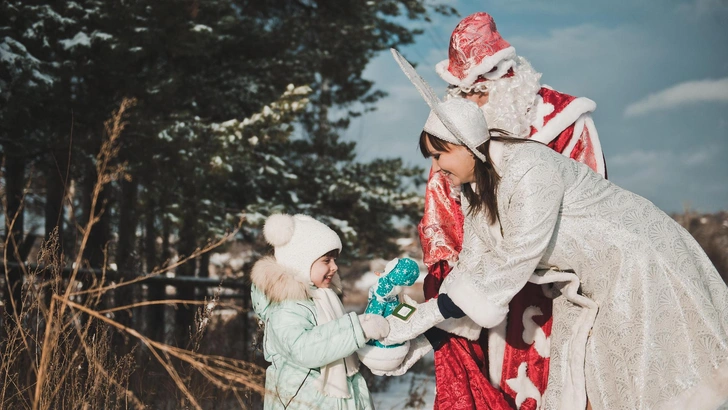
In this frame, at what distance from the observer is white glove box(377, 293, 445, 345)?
8.01 ft

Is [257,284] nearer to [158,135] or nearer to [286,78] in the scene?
[158,135]

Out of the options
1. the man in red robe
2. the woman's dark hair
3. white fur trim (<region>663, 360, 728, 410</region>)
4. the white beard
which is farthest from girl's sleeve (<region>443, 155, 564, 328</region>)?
white fur trim (<region>663, 360, 728, 410</region>)

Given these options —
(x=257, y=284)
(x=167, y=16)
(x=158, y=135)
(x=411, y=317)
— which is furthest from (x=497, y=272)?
(x=167, y=16)

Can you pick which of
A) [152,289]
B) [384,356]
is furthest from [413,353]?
[152,289]

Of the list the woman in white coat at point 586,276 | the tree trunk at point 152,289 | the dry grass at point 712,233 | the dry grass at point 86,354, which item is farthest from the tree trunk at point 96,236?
the dry grass at point 712,233

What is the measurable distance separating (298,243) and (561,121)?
1.19 meters

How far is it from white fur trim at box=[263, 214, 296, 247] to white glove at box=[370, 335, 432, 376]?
2.06ft

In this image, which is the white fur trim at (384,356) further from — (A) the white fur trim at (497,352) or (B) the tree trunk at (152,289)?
(B) the tree trunk at (152,289)

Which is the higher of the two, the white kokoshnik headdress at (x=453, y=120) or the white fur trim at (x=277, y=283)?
the white kokoshnik headdress at (x=453, y=120)

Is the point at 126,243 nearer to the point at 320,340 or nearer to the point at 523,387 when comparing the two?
the point at 320,340

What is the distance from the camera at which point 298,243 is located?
109 inches

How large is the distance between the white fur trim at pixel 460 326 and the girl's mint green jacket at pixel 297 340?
0.38m

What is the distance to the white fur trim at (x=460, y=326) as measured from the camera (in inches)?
105

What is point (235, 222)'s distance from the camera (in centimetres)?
747
